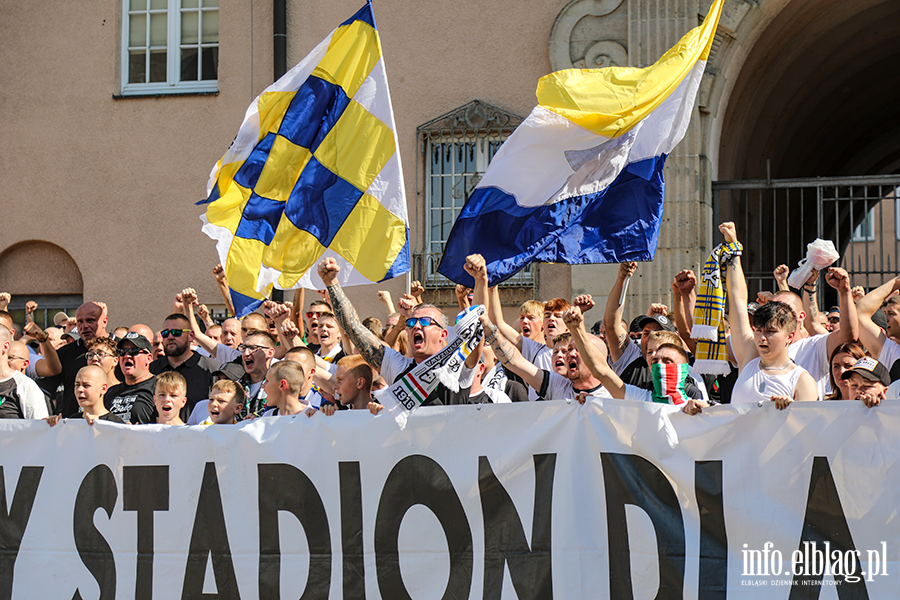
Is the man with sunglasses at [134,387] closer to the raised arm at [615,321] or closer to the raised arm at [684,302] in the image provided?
the raised arm at [615,321]

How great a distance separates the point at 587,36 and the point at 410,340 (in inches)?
241

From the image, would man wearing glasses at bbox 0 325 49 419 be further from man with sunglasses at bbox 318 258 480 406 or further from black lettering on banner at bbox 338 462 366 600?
black lettering on banner at bbox 338 462 366 600

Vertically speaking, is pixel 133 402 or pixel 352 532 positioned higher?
pixel 133 402

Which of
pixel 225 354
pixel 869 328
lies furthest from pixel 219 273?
pixel 869 328

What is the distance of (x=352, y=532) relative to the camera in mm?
5301

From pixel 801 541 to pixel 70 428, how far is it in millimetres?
3802

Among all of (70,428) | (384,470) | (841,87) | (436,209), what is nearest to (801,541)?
(384,470)


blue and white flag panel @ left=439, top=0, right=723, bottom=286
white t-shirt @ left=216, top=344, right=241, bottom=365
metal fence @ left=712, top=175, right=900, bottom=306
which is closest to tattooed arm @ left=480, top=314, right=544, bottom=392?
blue and white flag panel @ left=439, top=0, right=723, bottom=286

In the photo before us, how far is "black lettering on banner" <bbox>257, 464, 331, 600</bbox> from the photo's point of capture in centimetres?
529

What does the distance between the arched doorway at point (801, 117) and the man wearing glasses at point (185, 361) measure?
5.46 m

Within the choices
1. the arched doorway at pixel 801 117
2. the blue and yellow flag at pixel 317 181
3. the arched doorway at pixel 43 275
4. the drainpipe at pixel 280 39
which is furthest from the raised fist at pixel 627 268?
the arched doorway at pixel 43 275

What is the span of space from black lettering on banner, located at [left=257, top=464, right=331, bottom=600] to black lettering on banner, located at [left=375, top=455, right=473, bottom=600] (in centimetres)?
29

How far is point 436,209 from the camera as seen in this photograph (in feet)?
37.0

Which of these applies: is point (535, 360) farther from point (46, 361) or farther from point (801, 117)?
point (801, 117)
